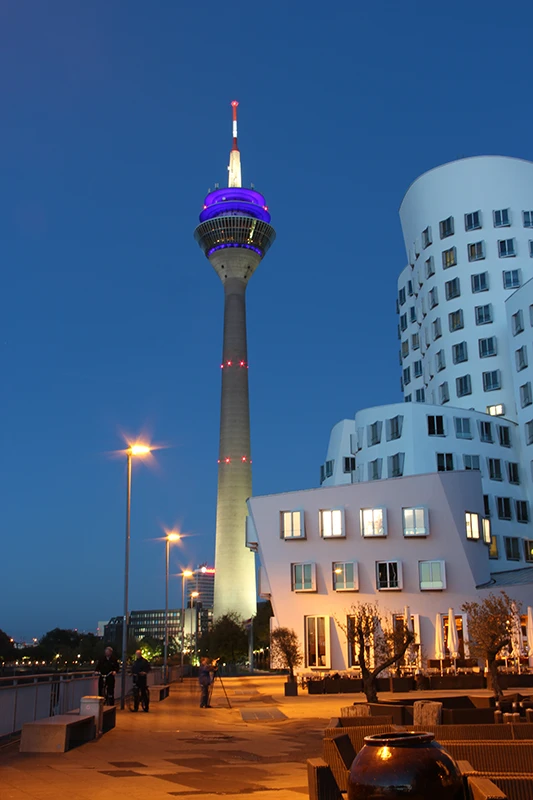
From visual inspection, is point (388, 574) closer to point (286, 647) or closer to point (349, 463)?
point (286, 647)

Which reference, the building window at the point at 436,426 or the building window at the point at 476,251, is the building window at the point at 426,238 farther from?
the building window at the point at 436,426

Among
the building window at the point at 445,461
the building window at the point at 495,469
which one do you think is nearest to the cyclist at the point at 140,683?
the building window at the point at 445,461

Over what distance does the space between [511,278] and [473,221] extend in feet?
19.8

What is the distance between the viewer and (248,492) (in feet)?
432

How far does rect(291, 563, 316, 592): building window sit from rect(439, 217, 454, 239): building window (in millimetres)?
33550

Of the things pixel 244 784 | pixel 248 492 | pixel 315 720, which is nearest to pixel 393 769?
pixel 244 784

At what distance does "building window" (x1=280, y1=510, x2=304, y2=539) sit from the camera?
5894 centimetres

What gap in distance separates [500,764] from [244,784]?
187 inches

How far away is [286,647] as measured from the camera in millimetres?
46562

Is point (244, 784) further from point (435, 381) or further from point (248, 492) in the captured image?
point (248, 492)

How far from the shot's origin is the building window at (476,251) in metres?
74.2

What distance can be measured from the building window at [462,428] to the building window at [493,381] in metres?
6.57

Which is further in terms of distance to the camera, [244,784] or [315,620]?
[315,620]

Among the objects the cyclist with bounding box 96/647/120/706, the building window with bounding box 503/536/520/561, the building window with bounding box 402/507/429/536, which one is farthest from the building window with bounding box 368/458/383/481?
the cyclist with bounding box 96/647/120/706
